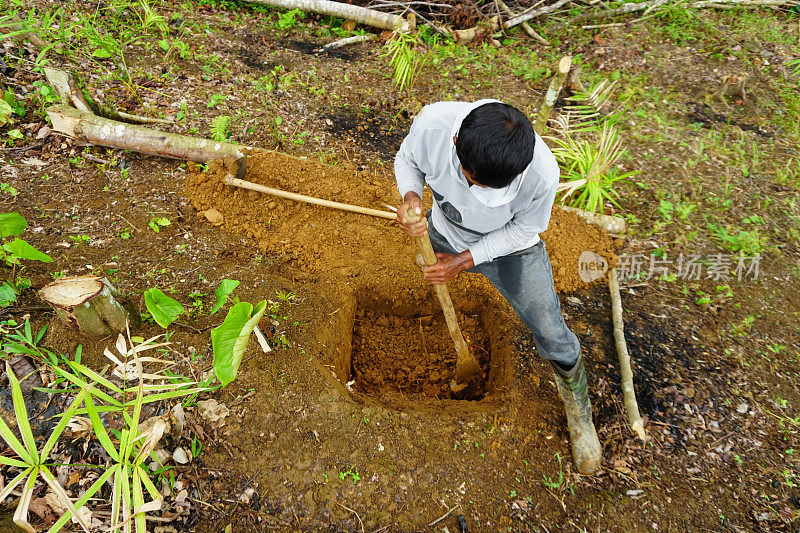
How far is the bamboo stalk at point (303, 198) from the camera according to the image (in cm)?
303

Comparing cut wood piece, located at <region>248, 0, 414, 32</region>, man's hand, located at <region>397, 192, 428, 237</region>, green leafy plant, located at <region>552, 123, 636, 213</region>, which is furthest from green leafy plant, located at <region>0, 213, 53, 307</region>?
cut wood piece, located at <region>248, 0, 414, 32</region>

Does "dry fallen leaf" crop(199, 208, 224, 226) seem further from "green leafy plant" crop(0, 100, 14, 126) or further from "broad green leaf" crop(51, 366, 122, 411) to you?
"green leafy plant" crop(0, 100, 14, 126)

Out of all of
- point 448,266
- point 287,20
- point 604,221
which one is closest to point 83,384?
point 448,266

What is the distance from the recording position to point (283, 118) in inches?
152

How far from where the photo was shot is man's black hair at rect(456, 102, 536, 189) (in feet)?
4.89

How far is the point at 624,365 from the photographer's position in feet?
8.43

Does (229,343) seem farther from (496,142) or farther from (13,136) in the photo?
(13,136)

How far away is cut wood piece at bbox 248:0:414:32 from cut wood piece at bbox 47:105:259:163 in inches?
107

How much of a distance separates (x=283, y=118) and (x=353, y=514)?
3.24m

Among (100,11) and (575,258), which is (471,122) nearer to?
(575,258)

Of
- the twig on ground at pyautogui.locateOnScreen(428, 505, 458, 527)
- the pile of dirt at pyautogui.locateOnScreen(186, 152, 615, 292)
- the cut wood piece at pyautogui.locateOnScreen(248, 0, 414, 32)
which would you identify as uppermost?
the cut wood piece at pyautogui.locateOnScreen(248, 0, 414, 32)

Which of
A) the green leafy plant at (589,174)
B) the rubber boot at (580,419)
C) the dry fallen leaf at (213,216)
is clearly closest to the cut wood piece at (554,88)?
the green leafy plant at (589,174)

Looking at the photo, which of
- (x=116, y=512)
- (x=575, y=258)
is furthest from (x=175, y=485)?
(x=575, y=258)

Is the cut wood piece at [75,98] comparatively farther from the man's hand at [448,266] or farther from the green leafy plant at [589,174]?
the green leafy plant at [589,174]
